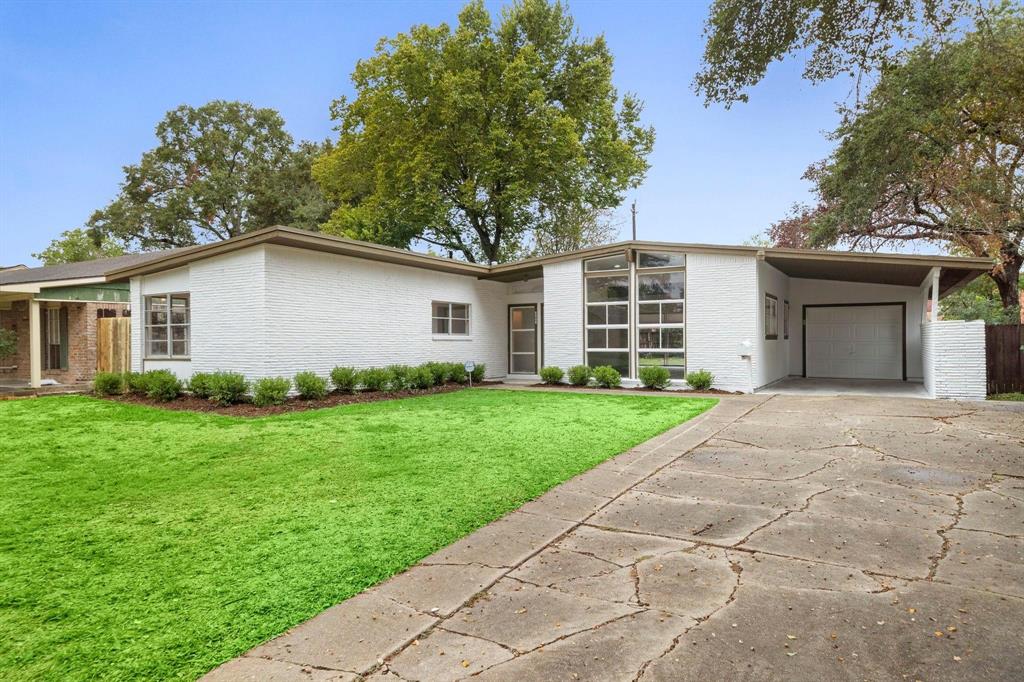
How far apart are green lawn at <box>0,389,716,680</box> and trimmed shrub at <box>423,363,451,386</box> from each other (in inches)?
189

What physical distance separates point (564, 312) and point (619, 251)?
2104 mm

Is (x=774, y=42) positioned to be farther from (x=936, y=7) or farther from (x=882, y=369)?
(x=882, y=369)

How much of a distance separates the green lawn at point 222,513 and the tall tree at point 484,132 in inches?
611

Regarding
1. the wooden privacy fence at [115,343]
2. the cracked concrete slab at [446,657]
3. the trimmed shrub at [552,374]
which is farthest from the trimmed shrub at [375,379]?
the cracked concrete slab at [446,657]

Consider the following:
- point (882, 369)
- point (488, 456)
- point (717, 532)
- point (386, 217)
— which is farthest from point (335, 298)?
point (882, 369)

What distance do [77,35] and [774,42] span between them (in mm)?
22993

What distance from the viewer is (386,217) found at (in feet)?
77.6

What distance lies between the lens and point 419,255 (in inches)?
533

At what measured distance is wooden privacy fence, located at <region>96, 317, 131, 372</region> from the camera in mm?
15820

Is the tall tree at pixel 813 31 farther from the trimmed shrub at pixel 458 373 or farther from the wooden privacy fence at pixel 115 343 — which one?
the wooden privacy fence at pixel 115 343

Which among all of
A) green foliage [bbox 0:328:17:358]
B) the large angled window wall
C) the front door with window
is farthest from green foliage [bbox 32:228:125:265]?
the large angled window wall

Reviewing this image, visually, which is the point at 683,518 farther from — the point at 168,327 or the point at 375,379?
the point at 168,327

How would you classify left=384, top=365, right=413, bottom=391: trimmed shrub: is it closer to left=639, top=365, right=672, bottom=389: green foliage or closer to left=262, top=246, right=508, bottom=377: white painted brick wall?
left=262, top=246, right=508, bottom=377: white painted brick wall

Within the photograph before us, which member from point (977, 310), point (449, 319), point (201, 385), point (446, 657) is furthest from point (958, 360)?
point (201, 385)
